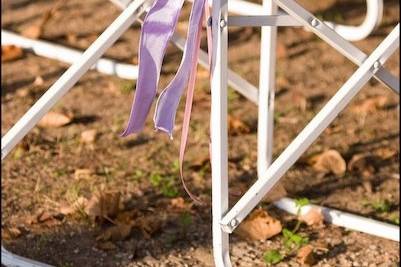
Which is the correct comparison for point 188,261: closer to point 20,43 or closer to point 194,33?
point 194,33

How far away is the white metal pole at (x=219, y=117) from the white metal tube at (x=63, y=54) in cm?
158

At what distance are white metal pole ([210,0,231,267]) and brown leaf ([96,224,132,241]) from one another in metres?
0.63

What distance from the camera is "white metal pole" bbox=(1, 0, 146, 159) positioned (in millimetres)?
2523

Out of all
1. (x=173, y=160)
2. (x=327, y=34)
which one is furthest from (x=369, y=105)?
(x=327, y=34)

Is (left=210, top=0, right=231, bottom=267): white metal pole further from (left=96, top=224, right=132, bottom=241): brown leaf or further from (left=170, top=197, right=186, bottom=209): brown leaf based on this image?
(left=170, top=197, right=186, bottom=209): brown leaf

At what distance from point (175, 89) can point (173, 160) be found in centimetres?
108

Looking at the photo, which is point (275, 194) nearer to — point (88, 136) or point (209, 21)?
point (88, 136)

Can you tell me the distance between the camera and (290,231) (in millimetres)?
2916

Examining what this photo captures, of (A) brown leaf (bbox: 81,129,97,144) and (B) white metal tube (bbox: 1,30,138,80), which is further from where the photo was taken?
(B) white metal tube (bbox: 1,30,138,80)

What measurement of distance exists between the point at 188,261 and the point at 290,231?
1.01ft

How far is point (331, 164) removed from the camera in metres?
3.28

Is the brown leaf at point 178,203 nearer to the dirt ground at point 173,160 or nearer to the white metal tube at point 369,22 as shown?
the dirt ground at point 173,160

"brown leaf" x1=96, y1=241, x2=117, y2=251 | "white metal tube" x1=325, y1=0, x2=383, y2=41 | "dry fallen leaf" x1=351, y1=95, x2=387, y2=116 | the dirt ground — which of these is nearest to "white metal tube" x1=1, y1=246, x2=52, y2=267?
the dirt ground

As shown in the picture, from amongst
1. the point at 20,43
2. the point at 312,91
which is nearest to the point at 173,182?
the point at 312,91
